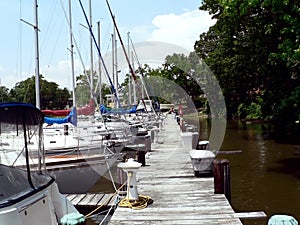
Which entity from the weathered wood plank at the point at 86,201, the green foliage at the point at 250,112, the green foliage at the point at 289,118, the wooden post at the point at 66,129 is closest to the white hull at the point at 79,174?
the wooden post at the point at 66,129

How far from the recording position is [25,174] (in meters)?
6.07

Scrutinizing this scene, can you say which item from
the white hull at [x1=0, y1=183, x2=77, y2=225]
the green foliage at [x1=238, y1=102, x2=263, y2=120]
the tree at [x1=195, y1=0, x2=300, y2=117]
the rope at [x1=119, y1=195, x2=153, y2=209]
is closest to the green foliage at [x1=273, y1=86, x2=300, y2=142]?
the tree at [x1=195, y1=0, x2=300, y2=117]

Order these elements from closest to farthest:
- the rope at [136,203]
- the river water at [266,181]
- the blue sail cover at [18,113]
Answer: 1. the blue sail cover at [18,113]
2. the rope at [136,203]
3. the river water at [266,181]

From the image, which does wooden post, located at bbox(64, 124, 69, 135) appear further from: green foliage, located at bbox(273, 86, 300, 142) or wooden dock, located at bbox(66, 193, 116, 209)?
green foliage, located at bbox(273, 86, 300, 142)

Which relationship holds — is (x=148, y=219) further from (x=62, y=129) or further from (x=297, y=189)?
(x=62, y=129)

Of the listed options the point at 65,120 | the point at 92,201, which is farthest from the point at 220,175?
the point at 65,120

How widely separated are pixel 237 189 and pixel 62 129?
8.17 meters

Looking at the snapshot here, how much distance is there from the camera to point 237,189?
14.4 m

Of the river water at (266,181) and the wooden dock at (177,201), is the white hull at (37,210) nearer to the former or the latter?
the wooden dock at (177,201)

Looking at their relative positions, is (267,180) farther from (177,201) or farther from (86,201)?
(177,201)

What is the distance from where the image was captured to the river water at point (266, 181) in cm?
1202

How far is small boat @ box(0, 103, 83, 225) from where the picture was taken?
5.35m

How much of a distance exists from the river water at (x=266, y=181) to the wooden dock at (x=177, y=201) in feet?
7.11

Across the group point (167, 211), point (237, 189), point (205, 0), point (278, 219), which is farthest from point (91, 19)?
point (278, 219)
